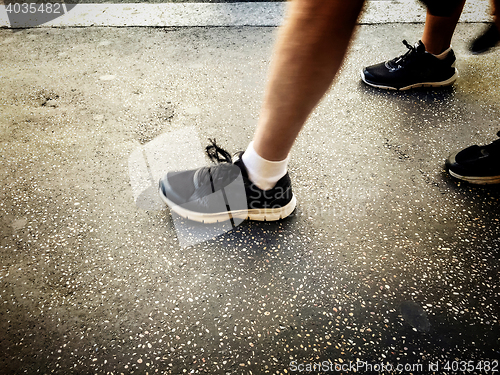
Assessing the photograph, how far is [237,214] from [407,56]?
1.34 meters

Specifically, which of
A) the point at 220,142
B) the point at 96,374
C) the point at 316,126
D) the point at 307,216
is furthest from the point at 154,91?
the point at 96,374

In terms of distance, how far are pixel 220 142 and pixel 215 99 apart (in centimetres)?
37

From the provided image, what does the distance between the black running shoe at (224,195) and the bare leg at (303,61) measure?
19 cm

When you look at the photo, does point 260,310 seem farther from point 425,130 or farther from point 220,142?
point 425,130

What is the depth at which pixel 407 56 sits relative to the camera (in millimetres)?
1717

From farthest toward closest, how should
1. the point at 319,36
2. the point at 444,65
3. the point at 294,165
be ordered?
1. the point at 444,65
2. the point at 294,165
3. the point at 319,36

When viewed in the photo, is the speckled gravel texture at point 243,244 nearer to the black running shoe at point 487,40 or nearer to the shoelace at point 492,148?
the shoelace at point 492,148

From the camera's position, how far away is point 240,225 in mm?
1139

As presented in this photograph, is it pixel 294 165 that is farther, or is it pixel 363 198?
pixel 294 165

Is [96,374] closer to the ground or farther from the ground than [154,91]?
closer to the ground

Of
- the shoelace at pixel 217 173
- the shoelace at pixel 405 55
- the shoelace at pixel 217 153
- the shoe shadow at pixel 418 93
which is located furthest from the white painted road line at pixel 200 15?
the shoelace at pixel 217 173

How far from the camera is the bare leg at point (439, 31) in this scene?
1.56 metres

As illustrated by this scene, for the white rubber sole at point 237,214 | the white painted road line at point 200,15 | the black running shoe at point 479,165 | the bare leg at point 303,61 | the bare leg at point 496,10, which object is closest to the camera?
the bare leg at point 303,61

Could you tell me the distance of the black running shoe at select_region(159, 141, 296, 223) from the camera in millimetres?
1072
